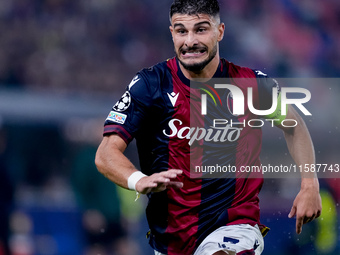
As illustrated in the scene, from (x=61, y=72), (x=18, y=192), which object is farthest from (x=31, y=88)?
(x=18, y=192)

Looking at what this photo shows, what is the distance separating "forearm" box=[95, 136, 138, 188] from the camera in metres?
3.77

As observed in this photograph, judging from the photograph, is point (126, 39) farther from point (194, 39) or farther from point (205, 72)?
point (194, 39)

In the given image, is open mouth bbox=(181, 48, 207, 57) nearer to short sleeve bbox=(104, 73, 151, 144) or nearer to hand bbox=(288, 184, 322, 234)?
short sleeve bbox=(104, 73, 151, 144)

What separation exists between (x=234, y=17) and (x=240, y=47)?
0.81m

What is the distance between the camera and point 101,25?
1097 cm

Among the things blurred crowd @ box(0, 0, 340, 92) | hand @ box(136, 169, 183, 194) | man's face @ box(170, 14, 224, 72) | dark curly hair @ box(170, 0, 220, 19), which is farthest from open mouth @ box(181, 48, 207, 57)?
blurred crowd @ box(0, 0, 340, 92)

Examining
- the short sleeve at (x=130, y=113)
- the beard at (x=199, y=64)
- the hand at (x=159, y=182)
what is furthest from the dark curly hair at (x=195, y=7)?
the hand at (x=159, y=182)

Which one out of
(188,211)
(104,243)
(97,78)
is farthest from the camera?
(97,78)

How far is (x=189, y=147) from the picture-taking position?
4.22 metres

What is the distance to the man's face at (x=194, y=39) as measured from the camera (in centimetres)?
411

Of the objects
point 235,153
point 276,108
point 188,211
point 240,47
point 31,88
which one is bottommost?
point 188,211

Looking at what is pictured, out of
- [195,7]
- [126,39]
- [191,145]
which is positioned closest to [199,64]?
[195,7]

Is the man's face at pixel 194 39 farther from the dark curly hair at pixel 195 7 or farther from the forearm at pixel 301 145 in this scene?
the forearm at pixel 301 145

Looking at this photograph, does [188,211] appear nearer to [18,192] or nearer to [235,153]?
A: [235,153]
